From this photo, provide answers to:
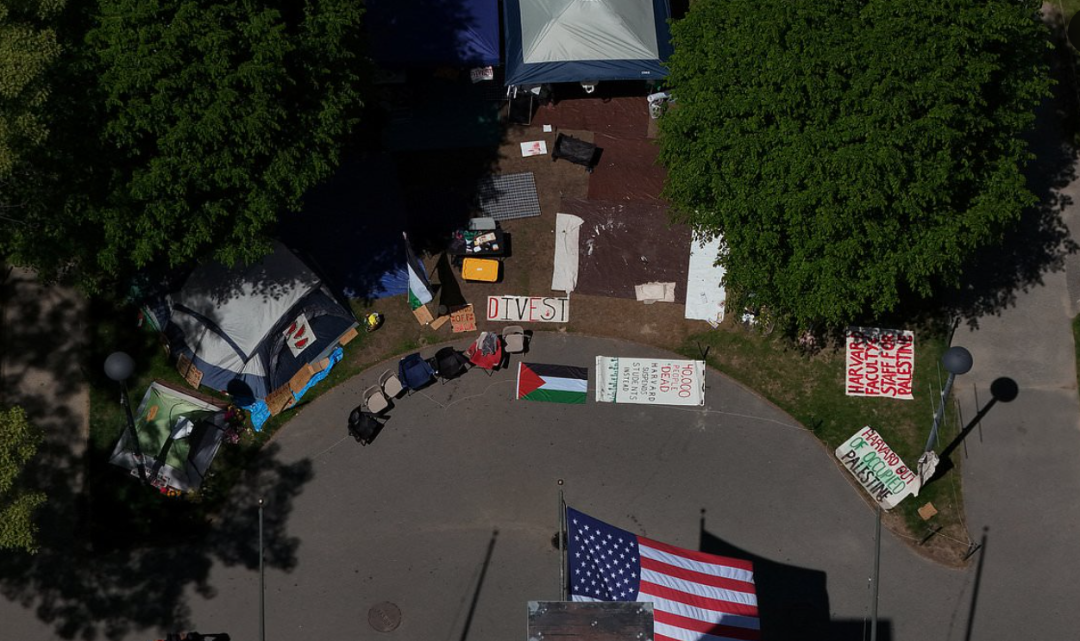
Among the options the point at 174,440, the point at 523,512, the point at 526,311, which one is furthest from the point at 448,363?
the point at 174,440

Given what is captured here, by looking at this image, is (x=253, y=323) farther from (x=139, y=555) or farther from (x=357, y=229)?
(x=139, y=555)

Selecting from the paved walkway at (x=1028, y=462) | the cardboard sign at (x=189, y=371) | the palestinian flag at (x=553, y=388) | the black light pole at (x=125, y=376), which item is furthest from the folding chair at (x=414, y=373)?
the paved walkway at (x=1028, y=462)

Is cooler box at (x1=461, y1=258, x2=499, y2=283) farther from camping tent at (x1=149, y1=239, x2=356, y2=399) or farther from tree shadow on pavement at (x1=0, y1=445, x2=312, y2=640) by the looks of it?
tree shadow on pavement at (x1=0, y1=445, x2=312, y2=640)

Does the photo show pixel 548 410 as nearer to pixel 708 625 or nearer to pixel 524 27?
pixel 708 625

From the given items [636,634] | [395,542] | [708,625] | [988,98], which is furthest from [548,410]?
[988,98]

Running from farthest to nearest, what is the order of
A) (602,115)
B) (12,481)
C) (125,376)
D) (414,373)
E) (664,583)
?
(602,115)
(414,373)
(125,376)
(664,583)
(12,481)

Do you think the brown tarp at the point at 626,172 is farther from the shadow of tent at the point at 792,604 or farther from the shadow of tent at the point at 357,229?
the shadow of tent at the point at 792,604
